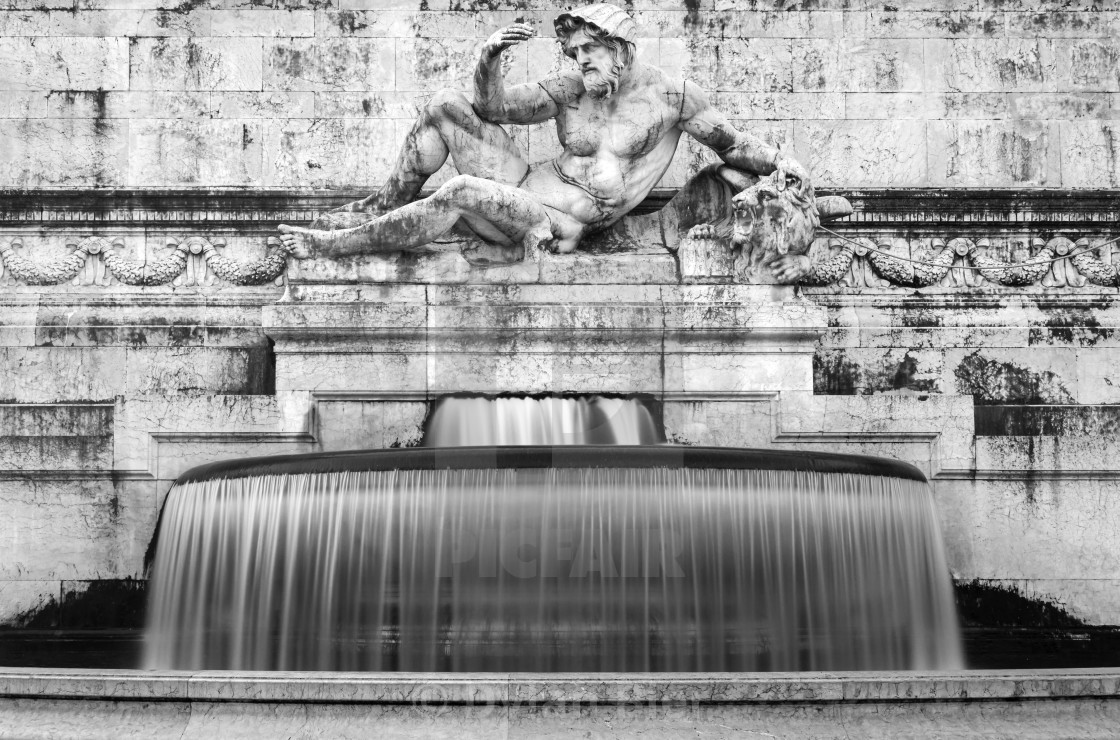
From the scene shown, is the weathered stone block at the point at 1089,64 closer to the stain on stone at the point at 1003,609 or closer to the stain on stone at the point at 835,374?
the stain on stone at the point at 835,374

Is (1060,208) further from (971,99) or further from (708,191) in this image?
(708,191)

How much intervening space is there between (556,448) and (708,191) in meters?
4.56

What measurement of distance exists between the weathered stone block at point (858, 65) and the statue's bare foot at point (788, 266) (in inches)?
109

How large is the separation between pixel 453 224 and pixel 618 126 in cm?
182

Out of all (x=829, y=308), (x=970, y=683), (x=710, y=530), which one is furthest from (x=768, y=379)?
(x=970, y=683)

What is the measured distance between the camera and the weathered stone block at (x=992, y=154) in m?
14.0

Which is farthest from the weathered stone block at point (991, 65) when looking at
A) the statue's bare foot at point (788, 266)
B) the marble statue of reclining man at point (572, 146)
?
the statue's bare foot at point (788, 266)

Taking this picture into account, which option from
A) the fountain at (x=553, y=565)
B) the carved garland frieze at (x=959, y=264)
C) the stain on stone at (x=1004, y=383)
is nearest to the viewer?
the fountain at (x=553, y=565)

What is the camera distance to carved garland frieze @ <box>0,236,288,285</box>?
13.5 m

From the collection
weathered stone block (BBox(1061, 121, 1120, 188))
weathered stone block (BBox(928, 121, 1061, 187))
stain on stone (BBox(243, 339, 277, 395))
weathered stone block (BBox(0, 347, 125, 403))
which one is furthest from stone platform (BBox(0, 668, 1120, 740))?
weathered stone block (BBox(1061, 121, 1120, 188))

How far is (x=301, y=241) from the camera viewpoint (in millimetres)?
12188

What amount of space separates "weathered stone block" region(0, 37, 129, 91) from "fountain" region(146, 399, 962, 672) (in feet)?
19.1

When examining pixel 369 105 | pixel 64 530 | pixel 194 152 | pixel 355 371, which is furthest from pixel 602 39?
pixel 64 530

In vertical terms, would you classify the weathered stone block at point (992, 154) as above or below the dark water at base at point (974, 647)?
above
